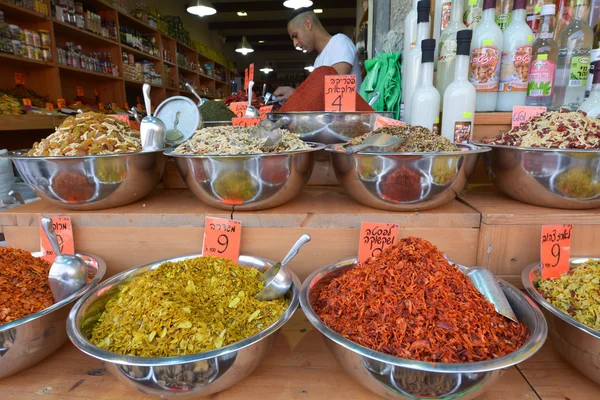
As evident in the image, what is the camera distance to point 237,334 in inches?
28.9

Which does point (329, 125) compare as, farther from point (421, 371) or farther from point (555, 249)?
point (421, 371)

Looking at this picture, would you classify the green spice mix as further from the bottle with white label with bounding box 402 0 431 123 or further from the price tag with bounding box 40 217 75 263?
the bottle with white label with bounding box 402 0 431 123

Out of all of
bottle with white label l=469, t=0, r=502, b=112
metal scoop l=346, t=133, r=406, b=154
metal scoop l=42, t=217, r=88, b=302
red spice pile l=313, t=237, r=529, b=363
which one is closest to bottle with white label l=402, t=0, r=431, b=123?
bottle with white label l=469, t=0, r=502, b=112

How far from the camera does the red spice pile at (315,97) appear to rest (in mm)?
1484

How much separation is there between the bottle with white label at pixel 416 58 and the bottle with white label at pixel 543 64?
415mm

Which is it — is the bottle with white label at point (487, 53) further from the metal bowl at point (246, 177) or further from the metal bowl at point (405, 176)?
the metal bowl at point (246, 177)

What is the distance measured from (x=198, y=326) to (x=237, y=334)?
3.4 inches

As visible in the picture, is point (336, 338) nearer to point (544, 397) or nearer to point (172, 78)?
point (544, 397)

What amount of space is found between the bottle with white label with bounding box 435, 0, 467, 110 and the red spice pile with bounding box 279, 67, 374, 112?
0.32 m

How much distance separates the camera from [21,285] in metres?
0.86

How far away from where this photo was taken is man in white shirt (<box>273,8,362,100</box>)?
2879mm

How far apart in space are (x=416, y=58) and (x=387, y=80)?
0.60 m

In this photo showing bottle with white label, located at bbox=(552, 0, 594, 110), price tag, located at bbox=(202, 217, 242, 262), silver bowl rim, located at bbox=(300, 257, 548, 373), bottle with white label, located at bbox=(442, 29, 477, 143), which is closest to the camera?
silver bowl rim, located at bbox=(300, 257, 548, 373)

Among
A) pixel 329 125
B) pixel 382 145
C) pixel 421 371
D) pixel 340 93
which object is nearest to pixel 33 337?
pixel 421 371
